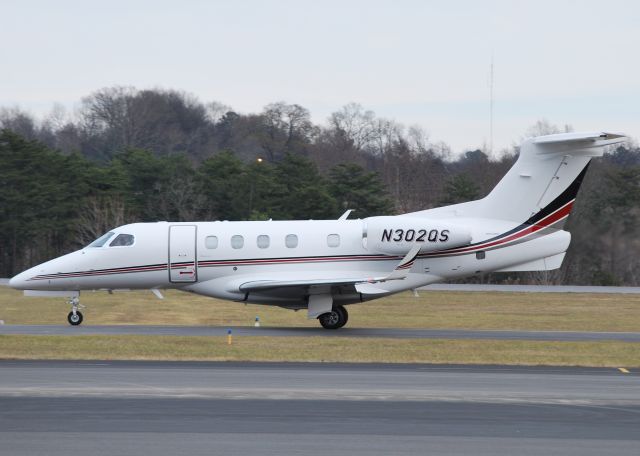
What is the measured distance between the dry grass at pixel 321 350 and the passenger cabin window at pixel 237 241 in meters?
3.44

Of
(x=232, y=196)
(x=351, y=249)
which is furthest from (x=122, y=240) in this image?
(x=232, y=196)

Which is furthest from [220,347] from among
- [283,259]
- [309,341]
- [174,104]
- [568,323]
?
[174,104]

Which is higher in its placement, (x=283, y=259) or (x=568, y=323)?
(x=283, y=259)

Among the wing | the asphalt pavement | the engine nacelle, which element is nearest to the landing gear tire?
the wing

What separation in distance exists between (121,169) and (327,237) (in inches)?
1529

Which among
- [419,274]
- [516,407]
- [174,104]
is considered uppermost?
[174,104]

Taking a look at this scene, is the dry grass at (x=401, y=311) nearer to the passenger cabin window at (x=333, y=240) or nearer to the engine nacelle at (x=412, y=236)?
the passenger cabin window at (x=333, y=240)

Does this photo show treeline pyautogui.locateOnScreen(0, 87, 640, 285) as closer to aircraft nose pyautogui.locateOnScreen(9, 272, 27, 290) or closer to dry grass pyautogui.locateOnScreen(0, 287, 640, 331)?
dry grass pyautogui.locateOnScreen(0, 287, 640, 331)

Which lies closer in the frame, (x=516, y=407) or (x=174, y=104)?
(x=516, y=407)

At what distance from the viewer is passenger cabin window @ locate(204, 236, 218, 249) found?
26531 mm

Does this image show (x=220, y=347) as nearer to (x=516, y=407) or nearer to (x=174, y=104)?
(x=516, y=407)

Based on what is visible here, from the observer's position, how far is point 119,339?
916 inches

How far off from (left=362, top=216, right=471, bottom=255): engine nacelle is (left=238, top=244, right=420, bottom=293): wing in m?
0.31

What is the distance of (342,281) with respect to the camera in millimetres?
25234
